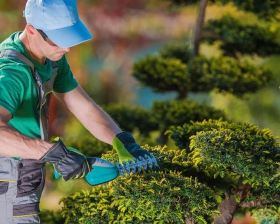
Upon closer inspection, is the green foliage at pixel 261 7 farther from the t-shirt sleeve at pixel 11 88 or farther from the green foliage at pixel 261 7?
the t-shirt sleeve at pixel 11 88

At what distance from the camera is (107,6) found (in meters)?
10.6

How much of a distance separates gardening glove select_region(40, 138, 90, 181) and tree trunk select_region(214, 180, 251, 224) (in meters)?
0.90

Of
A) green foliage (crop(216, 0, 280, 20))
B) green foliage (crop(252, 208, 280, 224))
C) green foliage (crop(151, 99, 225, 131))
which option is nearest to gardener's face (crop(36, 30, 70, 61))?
green foliage (crop(252, 208, 280, 224))

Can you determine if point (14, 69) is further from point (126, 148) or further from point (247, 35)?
point (247, 35)

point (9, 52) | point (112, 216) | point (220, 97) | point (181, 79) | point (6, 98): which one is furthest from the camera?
point (220, 97)

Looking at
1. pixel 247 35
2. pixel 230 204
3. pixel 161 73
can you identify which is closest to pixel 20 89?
pixel 230 204

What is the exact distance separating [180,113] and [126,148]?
246 centimetres

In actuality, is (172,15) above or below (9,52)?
below

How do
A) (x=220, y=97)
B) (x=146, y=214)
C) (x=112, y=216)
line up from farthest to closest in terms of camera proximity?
(x=220, y=97) → (x=112, y=216) → (x=146, y=214)

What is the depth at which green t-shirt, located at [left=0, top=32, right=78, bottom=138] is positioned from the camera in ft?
7.61

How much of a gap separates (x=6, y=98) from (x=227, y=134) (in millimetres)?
977

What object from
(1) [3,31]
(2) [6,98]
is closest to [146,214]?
(2) [6,98]

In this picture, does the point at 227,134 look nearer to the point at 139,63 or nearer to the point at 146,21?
the point at 139,63

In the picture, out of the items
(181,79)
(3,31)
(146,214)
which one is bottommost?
(3,31)
